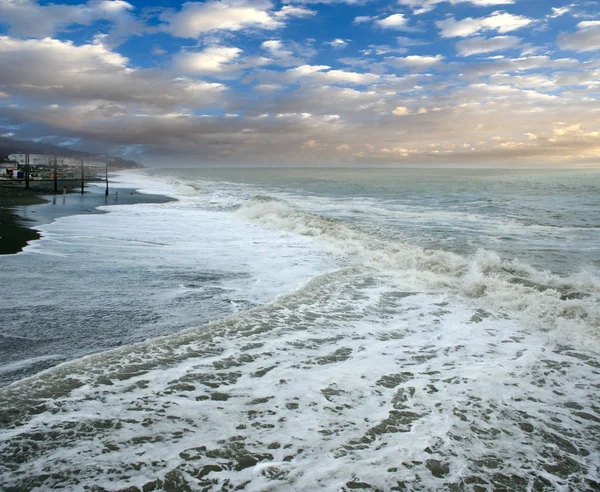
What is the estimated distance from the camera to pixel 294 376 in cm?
622

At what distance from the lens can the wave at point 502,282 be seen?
8977mm

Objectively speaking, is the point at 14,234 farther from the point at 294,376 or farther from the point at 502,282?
the point at 502,282

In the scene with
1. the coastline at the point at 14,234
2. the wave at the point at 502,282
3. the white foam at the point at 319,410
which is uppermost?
the coastline at the point at 14,234

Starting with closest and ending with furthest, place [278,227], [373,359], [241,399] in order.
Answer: [241,399], [373,359], [278,227]

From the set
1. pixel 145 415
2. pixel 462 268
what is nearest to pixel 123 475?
pixel 145 415

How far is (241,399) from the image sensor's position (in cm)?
550

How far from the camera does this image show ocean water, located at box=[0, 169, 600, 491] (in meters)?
4.20

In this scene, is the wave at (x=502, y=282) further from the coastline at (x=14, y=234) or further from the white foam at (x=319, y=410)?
the coastline at (x=14, y=234)

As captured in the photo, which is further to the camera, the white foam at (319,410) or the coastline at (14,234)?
the coastline at (14,234)

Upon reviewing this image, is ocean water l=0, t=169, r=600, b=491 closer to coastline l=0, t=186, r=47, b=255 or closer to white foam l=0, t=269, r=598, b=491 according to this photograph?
white foam l=0, t=269, r=598, b=491

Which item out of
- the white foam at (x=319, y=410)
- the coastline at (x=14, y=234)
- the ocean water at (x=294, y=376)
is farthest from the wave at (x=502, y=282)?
the coastline at (x=14, y=234)

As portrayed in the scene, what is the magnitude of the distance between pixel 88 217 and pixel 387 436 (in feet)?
85.4

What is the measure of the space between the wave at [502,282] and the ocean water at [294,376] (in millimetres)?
87

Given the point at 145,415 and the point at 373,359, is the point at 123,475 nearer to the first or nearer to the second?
the point at 145,415
